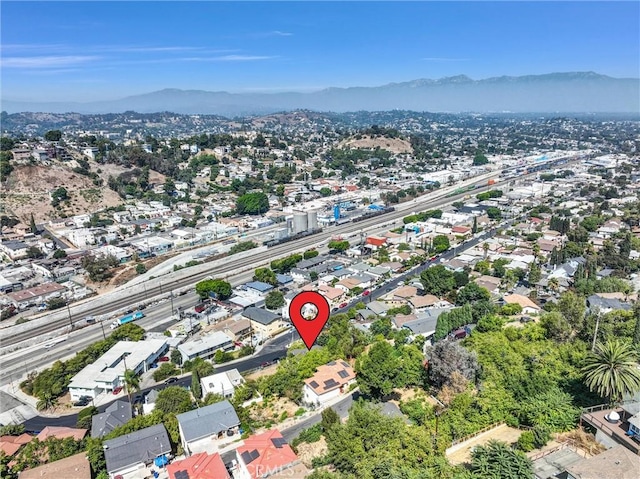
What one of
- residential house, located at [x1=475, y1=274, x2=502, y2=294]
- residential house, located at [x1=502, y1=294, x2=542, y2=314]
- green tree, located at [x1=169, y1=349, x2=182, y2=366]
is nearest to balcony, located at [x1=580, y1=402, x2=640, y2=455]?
residential house, located at [x1=502, y1=294, x2=542, y2=314]

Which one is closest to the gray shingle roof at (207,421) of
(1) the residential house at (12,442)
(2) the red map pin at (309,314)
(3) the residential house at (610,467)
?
(1) the residential house at (12,442)

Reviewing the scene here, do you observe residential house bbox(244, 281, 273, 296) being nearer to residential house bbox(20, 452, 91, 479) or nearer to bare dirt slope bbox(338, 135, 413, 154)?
residential house bbox(20, 452, 91, 479)

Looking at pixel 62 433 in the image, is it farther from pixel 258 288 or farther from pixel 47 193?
pixel 47 193

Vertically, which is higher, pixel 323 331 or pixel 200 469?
pixel 200 469

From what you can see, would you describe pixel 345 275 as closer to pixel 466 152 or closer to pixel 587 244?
pixel 587 244

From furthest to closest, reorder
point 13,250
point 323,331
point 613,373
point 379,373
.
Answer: point 13,250, point 323,331, point 379,373, point 613,373

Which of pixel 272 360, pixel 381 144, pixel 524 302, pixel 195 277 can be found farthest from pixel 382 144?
pixel 272 360

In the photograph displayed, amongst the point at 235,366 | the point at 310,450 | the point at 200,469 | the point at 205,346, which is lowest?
the point at 235,366
